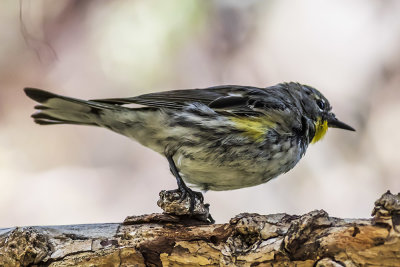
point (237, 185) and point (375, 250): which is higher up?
point (237, 185)

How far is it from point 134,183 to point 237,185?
131 centimetres

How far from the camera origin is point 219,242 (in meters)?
3.09

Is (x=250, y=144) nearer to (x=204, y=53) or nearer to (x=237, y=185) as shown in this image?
(x=237, y=185)

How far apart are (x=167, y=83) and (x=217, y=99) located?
2.94 feet

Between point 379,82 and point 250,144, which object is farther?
point 379,82

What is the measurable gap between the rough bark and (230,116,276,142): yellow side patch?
3.19 ft

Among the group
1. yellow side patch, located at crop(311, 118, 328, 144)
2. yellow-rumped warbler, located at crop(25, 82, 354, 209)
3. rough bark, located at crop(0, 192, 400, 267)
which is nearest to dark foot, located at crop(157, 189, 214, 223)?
rough bark, located at crop(0, 192, 400, 267)

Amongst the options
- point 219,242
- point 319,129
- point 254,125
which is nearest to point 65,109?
point 254,125

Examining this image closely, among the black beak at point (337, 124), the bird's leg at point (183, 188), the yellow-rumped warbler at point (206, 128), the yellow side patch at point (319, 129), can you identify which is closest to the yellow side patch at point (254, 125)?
the yellow-rumped warbler at point (206, 128)

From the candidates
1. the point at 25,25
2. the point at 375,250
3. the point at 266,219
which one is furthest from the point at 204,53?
the point at 375,250

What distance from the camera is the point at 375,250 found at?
2.58 m

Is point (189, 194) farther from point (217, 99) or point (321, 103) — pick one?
point (321, 103)

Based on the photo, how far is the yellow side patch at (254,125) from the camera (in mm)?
4141

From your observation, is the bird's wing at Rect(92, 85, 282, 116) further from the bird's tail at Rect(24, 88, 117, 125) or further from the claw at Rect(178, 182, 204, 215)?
the claw at Rect(178, 182, 204, 215)
